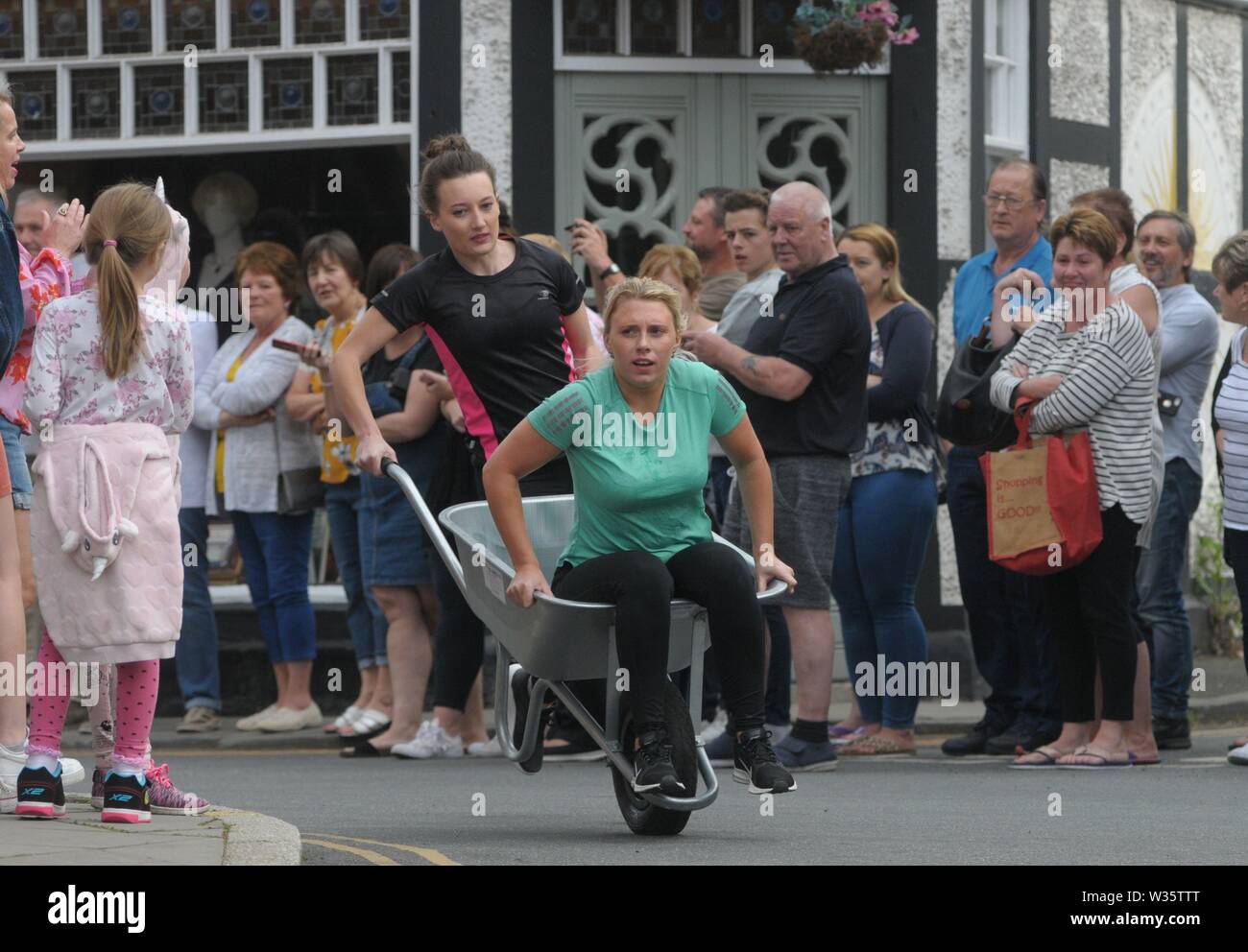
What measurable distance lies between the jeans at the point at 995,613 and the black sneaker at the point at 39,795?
4.55 m

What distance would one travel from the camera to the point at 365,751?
404 inches

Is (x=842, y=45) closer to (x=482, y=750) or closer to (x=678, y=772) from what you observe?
(x=482, y=750)

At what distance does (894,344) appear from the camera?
383 inches

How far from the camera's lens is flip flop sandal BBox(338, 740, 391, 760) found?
33.6 feet

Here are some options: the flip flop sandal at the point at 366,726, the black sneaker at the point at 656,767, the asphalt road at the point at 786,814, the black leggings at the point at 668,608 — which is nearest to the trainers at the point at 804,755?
the asphalt road at the point at 786,814

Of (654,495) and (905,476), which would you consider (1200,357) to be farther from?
(654,495)

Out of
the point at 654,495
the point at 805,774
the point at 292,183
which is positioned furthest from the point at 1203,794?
the point at 292,183

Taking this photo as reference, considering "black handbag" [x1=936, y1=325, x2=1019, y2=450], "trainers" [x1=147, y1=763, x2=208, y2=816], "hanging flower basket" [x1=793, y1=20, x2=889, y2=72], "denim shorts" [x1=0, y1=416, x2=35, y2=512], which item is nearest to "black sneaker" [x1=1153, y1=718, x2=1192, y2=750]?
"black handbag" [x1=936, y1=325, x2=1019, y2=450]

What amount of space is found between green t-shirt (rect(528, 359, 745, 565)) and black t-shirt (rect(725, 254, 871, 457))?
2.28 meters

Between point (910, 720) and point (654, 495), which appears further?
point (910, 720)

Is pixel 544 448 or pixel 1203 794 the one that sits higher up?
pixel 544 448

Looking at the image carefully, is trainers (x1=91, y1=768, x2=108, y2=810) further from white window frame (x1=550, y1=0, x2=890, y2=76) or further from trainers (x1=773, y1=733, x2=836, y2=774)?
white window frame (x1=550, y1=0, x2=890, y2=76)

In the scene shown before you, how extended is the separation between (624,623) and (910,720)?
141 inches

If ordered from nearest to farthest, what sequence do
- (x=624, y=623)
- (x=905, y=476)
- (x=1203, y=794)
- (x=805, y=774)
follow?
1. (x=624, y=623)
2. (x=1203, y=794)
3. (x=805, y=774)
4. (x=905, y=476)
